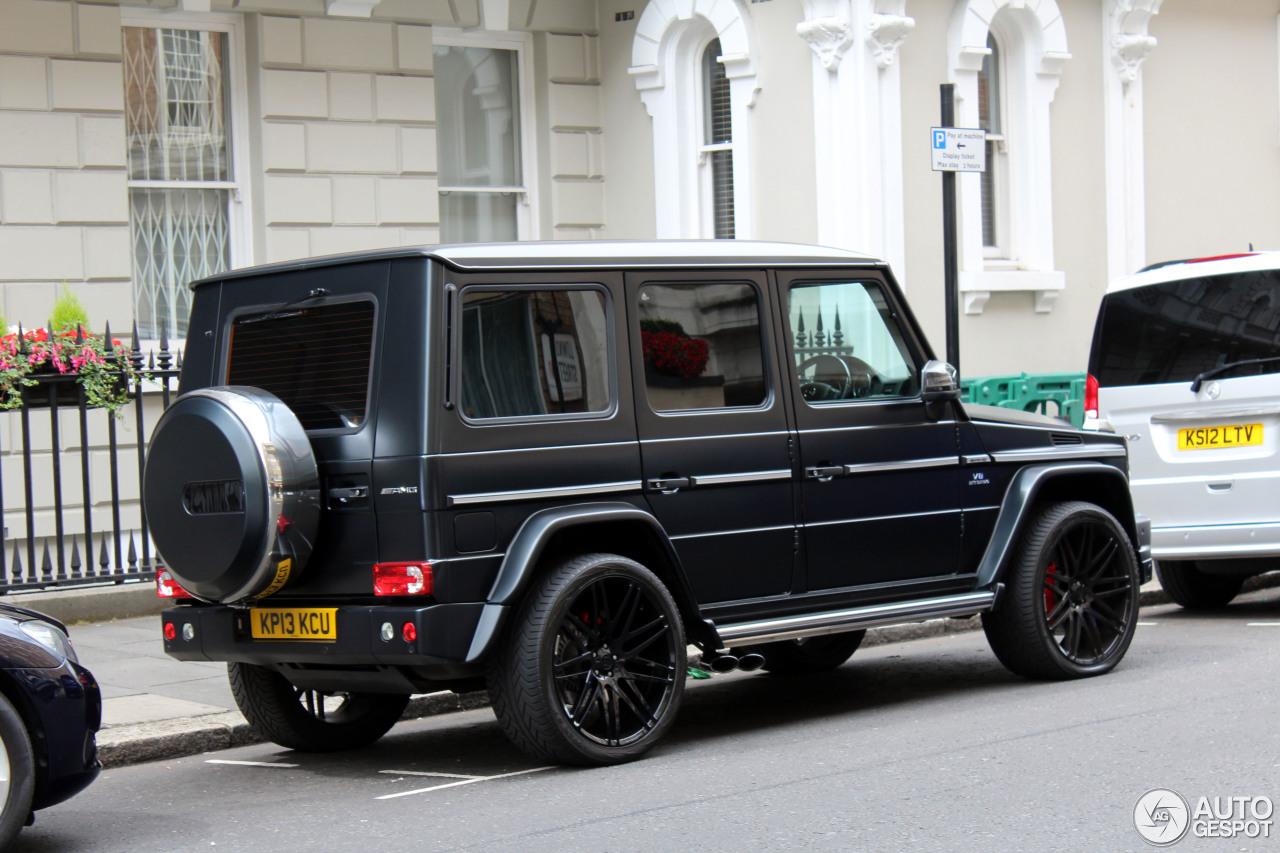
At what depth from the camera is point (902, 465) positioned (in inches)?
291

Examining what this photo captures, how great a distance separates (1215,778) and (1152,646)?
3.35 metres

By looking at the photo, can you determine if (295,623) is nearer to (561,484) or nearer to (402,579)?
(402,579)

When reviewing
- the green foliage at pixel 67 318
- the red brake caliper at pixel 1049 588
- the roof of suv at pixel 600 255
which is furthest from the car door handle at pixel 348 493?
the green foliage at pixel 67 318

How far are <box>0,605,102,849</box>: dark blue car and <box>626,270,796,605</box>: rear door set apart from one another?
91.7 inches

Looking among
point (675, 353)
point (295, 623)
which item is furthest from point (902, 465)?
point (295, 623)

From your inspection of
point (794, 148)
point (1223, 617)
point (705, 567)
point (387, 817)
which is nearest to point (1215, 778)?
point (705, 567)

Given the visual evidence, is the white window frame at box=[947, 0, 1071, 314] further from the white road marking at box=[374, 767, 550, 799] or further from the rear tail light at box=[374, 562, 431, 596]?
the rear tail light at box=[374, 562, 431, 596]

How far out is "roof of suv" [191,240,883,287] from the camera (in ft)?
20.4

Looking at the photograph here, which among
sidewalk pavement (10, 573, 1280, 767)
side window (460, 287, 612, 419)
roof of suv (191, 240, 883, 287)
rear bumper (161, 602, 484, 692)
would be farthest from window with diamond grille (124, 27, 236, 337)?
side window (460, 287, 612, 419)

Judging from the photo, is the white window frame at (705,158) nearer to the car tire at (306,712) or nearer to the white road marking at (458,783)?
the car tire at (306,712)

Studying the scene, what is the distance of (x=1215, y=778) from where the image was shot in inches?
226

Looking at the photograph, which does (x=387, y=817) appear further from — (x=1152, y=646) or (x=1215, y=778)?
(x=1152, y=646)

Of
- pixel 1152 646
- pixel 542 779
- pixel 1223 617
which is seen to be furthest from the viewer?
pixel 1223 617
